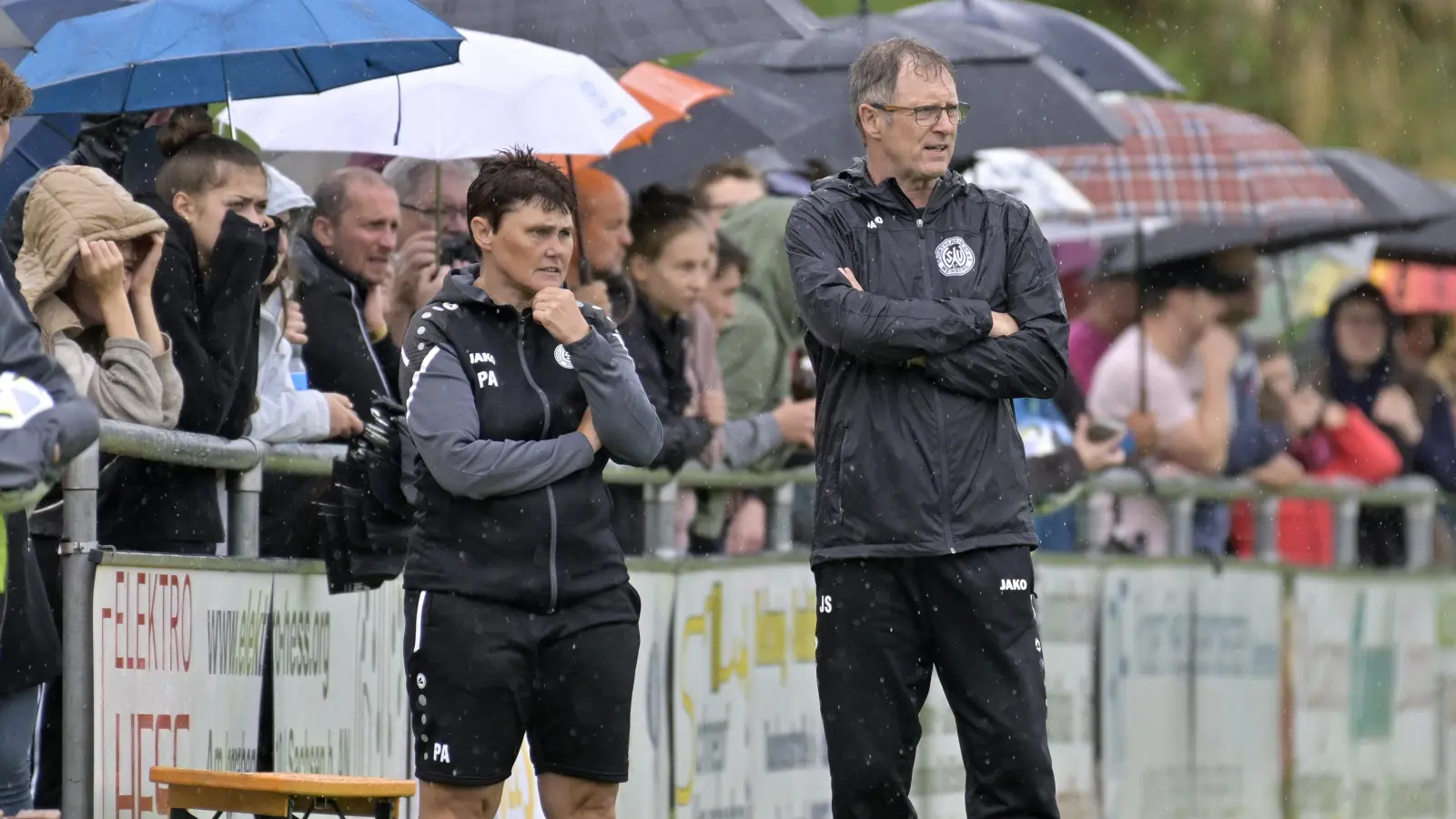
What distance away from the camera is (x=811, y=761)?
11.0 m

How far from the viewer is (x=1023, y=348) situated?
7465mm

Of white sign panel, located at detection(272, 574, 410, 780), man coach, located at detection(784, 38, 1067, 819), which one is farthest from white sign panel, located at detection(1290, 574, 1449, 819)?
man coach, located at detection(784, 38, 1067, 819)

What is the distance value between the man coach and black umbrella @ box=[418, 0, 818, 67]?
302 cm

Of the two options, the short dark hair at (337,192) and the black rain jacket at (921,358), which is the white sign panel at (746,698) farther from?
the black rain jacket at (921,358)

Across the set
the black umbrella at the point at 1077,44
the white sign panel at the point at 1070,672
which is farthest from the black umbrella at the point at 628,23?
the black umbrella at the point at 1077,44

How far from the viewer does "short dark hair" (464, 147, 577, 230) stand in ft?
23.3

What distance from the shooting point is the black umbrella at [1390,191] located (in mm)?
17969

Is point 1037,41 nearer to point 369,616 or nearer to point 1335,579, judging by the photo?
point 1335,579

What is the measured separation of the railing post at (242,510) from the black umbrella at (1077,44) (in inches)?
316

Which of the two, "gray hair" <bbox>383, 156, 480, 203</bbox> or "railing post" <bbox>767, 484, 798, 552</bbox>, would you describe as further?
"railing post" <bbox>767, 484, 798, 552</bbox>

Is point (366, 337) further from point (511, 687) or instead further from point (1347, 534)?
point (1347, 534)

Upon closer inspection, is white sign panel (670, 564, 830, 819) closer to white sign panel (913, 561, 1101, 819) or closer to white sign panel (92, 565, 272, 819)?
white sign panel (913, 561, 1101, 819)

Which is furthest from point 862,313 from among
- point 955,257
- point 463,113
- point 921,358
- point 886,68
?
point 463,113

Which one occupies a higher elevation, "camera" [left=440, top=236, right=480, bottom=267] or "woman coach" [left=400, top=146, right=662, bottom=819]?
"camera" [left=440, top=236, right=480, bottom=267]
